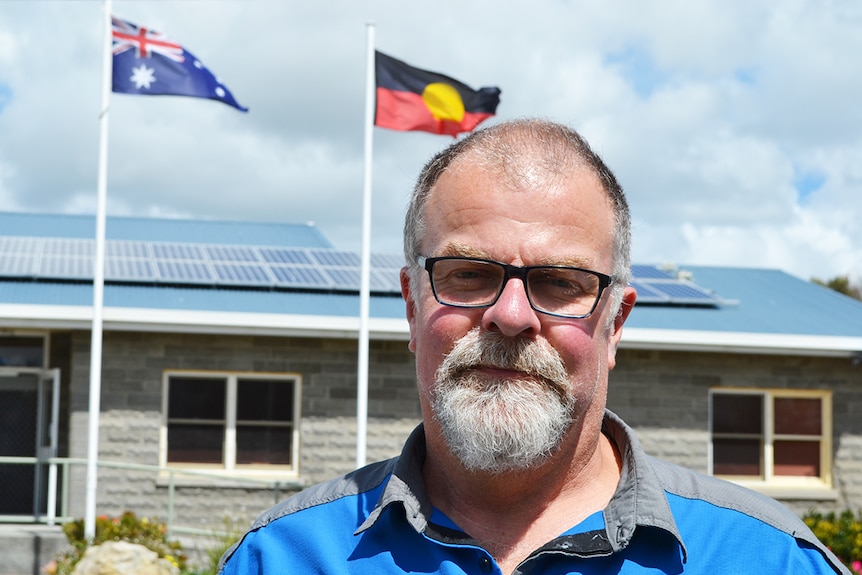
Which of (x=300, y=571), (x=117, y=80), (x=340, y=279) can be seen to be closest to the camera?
(x=300, y=571)

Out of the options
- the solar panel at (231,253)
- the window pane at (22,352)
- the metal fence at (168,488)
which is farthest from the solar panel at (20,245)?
the metal fence at (168,488)

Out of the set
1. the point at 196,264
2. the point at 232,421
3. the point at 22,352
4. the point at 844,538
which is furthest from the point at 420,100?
the point at 22,352

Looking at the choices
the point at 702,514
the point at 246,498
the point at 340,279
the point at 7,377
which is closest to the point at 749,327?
the point at 340,279

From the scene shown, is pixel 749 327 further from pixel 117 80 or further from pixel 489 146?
pixel 489 146

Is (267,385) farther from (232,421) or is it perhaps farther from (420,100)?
(420,100)

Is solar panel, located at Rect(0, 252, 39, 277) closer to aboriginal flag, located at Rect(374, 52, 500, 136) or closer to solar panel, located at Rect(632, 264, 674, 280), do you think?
aboriginal flag, located at Rect(374, 52, 500, 136)

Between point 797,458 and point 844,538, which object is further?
point 797,458

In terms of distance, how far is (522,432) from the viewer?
A: 2.38 m

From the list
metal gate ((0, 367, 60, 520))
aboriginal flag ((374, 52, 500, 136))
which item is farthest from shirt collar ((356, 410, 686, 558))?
metal gate ((0, 367, 60, 520))

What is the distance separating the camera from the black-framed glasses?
2400 millimetres

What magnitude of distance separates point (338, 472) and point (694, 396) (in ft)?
16.3

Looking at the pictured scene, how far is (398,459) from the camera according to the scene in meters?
2.64

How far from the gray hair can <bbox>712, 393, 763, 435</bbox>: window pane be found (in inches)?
514

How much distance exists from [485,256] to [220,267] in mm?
13694
